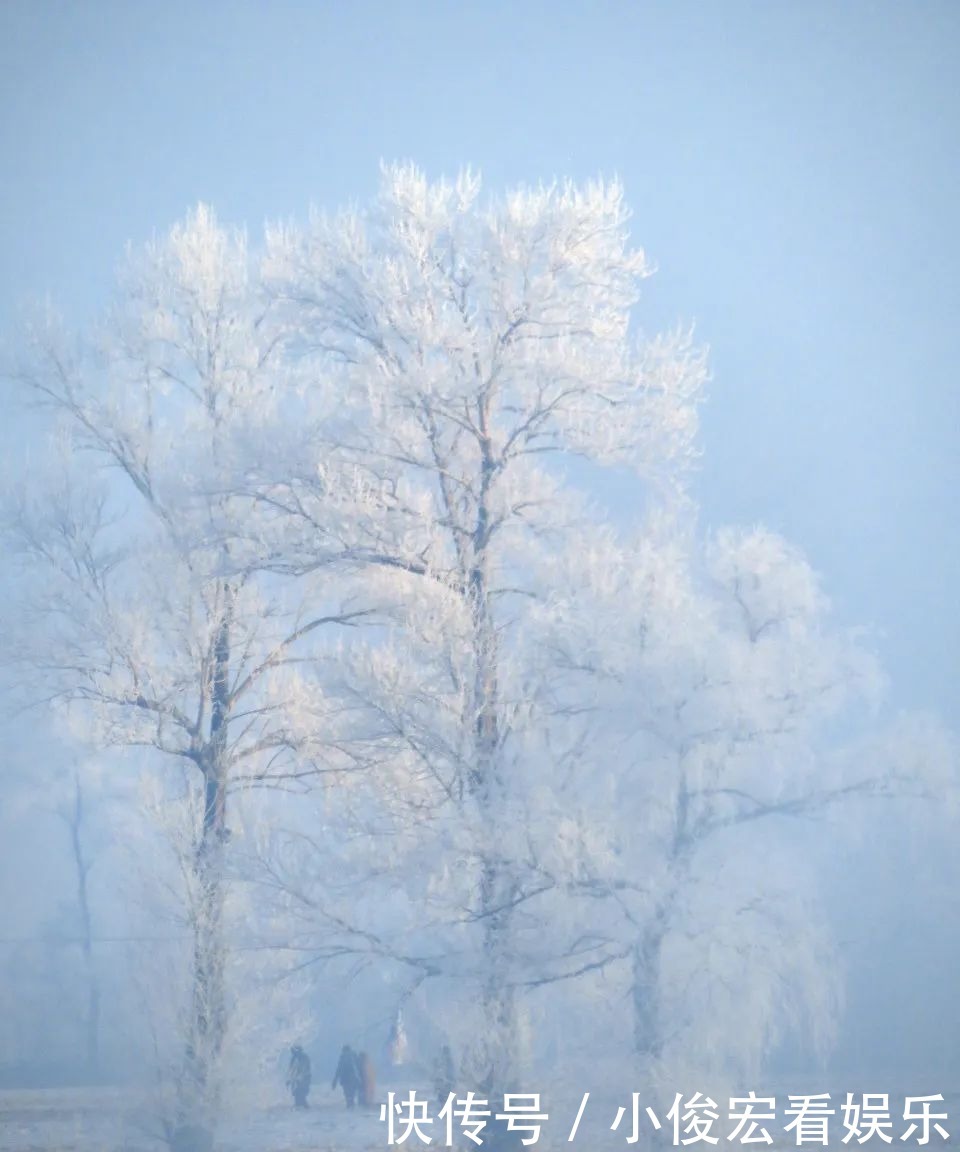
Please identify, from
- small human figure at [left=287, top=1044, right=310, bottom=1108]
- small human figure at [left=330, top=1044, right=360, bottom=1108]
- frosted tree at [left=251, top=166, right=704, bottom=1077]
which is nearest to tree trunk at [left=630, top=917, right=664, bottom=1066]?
frosted tree at [left=251, top=166, right=704, bottom=1077]

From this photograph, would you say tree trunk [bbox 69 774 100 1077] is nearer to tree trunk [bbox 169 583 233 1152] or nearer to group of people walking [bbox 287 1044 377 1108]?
group of people walking [bbox 287 1044 377 1108]

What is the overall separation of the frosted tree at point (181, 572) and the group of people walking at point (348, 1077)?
3573 millimetres

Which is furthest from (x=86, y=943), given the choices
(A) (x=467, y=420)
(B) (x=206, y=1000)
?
(A) (x=467, y=420)

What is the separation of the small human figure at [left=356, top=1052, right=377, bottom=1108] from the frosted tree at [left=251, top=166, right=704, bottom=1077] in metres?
5.44

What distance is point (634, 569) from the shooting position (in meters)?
10.9

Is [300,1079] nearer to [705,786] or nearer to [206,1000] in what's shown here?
[206,1000]

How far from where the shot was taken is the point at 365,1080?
1508 centimetres

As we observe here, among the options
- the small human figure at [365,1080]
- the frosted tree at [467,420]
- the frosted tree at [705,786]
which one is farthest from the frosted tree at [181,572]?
the small human figure at [365,1080]

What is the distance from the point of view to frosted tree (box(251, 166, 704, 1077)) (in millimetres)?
10977

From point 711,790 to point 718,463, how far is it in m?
22.0

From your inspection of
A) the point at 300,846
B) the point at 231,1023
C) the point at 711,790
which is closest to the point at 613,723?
the point at 711,790

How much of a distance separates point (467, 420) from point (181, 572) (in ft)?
11.4

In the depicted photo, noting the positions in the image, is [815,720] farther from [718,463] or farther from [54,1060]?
[54,1060]

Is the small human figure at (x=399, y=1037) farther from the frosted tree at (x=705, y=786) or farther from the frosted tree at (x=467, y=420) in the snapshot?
the frosted tree at (x=705, y=786)
